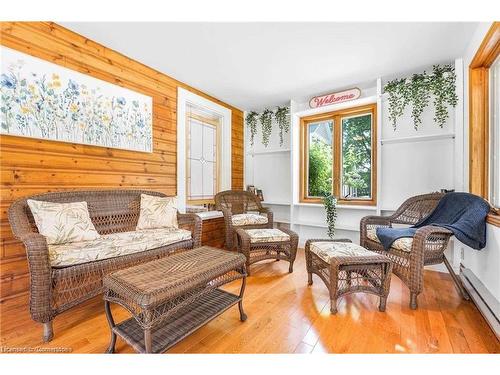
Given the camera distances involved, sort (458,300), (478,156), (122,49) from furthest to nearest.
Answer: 1. (122,49)
2. (478,156)
3. (458,300)

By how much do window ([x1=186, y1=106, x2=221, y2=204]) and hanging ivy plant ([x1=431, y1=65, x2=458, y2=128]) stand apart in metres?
3.05

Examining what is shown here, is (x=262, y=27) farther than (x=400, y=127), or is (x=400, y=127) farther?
(x=400, y=127)

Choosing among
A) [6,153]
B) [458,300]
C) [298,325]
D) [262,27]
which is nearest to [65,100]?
[6,153]

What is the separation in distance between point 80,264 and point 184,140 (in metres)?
2.10

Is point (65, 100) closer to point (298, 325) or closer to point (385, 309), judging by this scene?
point (298, 325)

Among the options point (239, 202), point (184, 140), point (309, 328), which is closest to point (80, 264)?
point (309, 328)

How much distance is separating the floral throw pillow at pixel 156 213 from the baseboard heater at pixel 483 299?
9.05 ft

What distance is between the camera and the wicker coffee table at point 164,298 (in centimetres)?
121

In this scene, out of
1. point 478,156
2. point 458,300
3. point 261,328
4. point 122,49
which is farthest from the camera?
point 122,49

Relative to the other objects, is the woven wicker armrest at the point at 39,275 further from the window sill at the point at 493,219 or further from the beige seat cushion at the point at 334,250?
the window sill at the point at 493,219

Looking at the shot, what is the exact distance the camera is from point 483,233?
1.89 m

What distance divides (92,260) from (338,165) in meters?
3.32

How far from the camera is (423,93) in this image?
2869 mm

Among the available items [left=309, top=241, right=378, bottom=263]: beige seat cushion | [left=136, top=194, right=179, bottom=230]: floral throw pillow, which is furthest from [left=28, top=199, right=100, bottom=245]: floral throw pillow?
[left=309, top=241, right=378, bottom=263]: beige seat cushion
